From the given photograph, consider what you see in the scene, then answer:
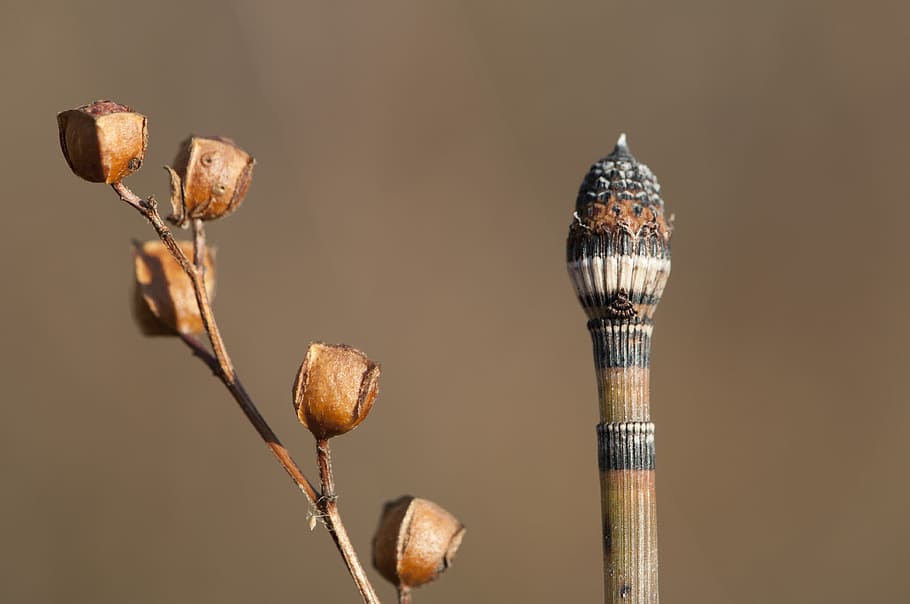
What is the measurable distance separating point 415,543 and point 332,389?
0.48 feet

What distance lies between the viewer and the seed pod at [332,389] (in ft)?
1.94

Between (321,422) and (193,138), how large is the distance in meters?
→ 0.21

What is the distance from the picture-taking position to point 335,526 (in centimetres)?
58

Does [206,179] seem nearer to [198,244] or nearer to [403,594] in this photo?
[198,244]

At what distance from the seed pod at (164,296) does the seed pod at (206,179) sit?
65 mm

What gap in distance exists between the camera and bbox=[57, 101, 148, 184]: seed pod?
22.8 inches

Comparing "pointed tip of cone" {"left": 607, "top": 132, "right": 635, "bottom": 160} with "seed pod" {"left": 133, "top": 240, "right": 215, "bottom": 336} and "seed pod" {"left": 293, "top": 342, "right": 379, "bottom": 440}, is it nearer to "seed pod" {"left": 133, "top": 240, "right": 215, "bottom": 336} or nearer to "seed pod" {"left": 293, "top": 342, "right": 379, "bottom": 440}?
"seed pod" {"left": 293, "top": 342, "right": 379, "bottom": 440}

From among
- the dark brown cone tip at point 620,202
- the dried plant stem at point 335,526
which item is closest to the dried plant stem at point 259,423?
the dried plant stem at point 335,526

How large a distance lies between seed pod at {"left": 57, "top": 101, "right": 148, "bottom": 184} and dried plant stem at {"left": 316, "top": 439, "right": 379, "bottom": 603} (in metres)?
0.20

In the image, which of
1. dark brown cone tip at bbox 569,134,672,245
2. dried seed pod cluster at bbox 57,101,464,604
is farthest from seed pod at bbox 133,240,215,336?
dark brown cone tip at bbox 569,134,672,245

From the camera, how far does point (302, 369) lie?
59cm

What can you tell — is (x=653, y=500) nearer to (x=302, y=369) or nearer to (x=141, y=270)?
(x=302, y=369)

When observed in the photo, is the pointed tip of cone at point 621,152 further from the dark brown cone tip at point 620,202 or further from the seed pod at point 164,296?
the seed pod at point 164,296

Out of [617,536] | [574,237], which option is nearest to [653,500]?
[617,536]
